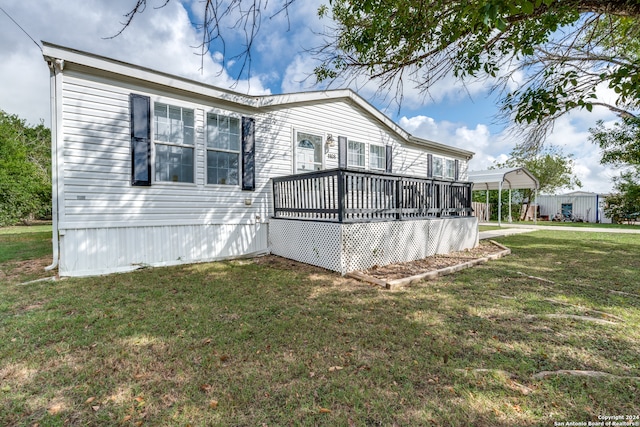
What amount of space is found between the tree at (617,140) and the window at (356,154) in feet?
30.2

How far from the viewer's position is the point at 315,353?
2.53m

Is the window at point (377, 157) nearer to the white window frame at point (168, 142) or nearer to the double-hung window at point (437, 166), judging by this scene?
the double-hung window at point (437, 166)

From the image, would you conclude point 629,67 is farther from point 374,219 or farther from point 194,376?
point 194,376

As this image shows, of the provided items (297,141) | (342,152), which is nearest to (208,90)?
(297,141)

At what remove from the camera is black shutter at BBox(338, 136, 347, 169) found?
27.3 feet

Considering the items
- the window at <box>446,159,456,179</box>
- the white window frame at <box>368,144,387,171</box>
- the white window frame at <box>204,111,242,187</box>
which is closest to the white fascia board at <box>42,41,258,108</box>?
the white window frame at <box>204,111,242,187</box>

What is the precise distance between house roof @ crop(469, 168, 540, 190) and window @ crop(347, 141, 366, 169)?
348 inches

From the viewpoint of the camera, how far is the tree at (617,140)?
32.6 ft

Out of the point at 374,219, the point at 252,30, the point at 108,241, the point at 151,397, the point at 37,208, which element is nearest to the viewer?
the point at 151,397

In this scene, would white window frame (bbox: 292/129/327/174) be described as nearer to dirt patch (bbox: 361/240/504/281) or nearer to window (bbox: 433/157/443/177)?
dirt patch (bbox: 361/240/504/281)

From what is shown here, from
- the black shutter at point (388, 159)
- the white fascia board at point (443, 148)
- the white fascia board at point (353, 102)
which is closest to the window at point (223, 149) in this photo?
the white fascia board at point (353, 102)

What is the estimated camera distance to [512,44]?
454cm

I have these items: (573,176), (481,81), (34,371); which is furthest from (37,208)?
(573,176)

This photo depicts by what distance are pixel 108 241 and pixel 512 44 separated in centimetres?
777
